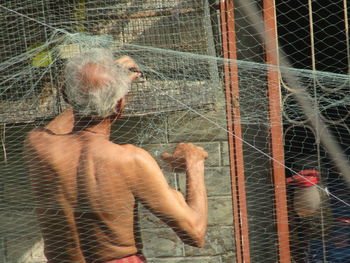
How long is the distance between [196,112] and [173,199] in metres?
0.70

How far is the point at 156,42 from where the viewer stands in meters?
2.32

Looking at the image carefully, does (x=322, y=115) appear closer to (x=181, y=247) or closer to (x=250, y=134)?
(x=250, y=134)

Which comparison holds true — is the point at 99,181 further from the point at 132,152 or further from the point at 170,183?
the point at 170,183

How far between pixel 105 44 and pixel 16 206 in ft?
3.02

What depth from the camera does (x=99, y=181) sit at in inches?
62.1

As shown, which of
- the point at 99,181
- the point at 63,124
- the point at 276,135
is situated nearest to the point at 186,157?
the point at 99,181

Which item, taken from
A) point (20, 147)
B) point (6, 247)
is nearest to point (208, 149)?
point (20, 147)

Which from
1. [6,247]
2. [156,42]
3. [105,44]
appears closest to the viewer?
[105,44]

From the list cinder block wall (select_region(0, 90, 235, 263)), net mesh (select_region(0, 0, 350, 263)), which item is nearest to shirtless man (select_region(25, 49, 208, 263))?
net mesh (select_region(0, 0, 350, 263))

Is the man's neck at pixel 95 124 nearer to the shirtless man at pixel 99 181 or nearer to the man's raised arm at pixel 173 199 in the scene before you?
the shirtless man at pixel 99 181

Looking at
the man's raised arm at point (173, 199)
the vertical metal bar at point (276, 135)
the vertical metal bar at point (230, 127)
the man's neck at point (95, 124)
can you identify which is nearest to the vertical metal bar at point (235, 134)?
the vertical metal bar at point (230, 127)

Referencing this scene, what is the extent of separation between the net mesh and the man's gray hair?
0.41m

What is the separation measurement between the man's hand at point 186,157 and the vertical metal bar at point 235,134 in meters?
0.45

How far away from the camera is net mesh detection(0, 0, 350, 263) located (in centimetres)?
219
